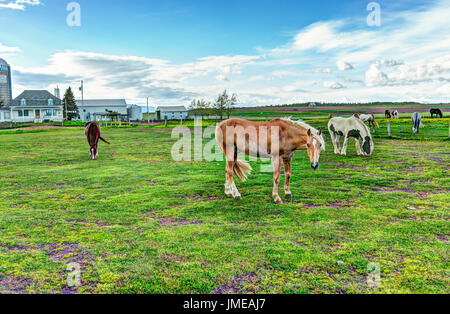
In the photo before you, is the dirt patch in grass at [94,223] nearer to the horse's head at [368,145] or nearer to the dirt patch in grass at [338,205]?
the dirt patch in grass at [338,205]

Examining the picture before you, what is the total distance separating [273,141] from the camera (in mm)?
7234

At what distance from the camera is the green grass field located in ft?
11.9

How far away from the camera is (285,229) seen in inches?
209

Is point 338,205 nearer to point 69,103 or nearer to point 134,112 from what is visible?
point 69,103

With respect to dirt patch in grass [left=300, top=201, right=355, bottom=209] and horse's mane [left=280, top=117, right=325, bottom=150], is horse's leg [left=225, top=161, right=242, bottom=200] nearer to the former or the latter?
dirt patch in grass [left=300, top=201, right=355, bottom=209]

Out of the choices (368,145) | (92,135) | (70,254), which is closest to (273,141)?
(70,254)

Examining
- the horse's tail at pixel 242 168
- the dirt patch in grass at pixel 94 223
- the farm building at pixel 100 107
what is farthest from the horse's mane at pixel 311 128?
the farm building at pixel 100 107

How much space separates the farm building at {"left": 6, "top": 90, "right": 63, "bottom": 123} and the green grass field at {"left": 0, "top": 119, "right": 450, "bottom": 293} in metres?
68.6

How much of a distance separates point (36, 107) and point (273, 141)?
251ft

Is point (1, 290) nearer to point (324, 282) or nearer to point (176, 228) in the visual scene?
point (176, 228)

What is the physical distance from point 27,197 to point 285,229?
6939 millimetres

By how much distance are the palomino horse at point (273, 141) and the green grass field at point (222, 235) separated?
86cm

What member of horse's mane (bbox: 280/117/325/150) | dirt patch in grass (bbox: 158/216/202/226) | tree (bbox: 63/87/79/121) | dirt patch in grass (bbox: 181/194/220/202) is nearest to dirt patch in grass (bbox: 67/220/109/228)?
dirt patch in grass (bbox: 158/216/202/226)
